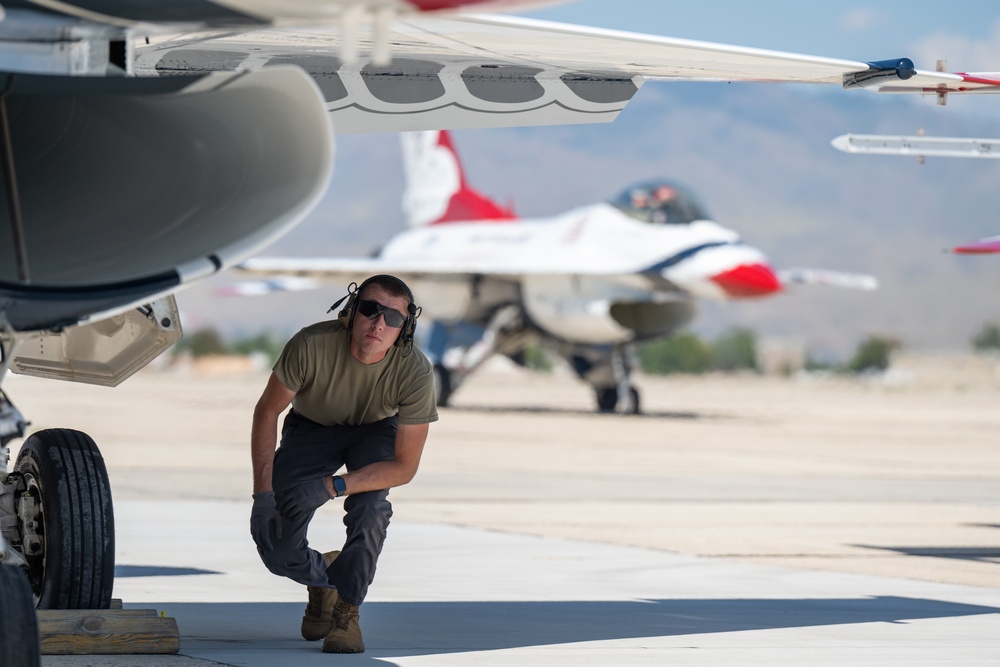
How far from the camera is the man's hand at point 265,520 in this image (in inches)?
241

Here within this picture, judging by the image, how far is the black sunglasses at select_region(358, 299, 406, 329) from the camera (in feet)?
19.9

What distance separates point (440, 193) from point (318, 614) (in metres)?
33.9

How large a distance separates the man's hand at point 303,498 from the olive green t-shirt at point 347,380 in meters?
0.35

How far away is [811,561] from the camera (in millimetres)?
10117

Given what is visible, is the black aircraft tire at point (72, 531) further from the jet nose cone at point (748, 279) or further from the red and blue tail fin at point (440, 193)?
the red and blue tail fin at point (440, 193)

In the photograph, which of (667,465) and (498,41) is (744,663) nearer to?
(498,41)

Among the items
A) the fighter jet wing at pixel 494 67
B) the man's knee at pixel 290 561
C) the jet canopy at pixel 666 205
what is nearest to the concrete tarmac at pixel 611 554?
the man's knee at pixel 290 561

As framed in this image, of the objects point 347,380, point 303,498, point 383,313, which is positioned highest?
point 383,313

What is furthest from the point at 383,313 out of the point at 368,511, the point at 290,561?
the point at 290,561

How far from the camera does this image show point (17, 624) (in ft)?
14.7

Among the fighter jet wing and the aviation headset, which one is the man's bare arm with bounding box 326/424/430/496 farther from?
the fighter jet wing

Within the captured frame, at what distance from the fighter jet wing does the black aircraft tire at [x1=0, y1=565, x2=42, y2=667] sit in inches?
79.0

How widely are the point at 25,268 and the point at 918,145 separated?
5395 mm

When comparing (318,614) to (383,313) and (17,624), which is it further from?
(17,624)
